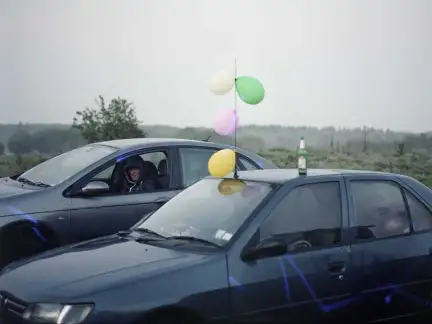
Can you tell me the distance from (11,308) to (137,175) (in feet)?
11.9

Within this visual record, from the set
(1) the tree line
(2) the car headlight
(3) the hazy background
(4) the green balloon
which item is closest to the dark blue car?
(2) the car headlight

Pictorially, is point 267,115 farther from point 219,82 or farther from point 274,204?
point 274,204

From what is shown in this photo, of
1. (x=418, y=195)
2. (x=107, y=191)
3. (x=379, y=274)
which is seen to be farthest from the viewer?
(x=107, y=191)

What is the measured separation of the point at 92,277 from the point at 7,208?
2769 mm

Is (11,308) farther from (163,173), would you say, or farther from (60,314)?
(163,173)

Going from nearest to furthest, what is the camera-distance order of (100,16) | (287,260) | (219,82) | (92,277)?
(92,277), (287,260), (219,82), (100,16)

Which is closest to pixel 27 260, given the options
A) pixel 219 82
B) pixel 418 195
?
pixel 219 82

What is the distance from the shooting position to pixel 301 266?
5133mm

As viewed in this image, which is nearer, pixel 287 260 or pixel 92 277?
pixel 92 277

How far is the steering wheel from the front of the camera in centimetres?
518

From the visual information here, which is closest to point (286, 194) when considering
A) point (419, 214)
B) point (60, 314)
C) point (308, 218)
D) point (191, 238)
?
point (308, 218)

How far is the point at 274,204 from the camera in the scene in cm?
525

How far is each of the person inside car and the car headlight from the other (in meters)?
3.64

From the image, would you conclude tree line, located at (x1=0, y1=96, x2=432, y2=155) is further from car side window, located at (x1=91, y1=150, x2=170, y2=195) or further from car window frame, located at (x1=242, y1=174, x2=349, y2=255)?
car window frame, located at (x1=242, y1=174, x2=349, y2=255)
